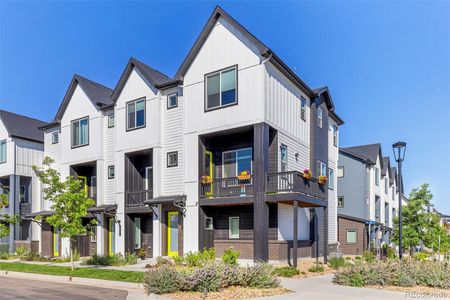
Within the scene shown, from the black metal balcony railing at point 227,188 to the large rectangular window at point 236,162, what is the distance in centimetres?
90

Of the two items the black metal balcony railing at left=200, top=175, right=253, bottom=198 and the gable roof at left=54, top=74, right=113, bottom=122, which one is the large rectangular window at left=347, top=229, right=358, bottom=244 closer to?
the black metal balcony railing at left=200, top=175, right=253, bottom=198

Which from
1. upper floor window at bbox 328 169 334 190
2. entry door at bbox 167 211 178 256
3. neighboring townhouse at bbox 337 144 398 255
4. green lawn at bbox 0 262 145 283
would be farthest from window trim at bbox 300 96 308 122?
neighboring townhouse at bbox 337 144 398 255

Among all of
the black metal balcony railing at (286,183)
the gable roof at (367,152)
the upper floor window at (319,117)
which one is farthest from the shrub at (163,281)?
the gable roof at (367,152)

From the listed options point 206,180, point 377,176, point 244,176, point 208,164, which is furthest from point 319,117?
point 377,176

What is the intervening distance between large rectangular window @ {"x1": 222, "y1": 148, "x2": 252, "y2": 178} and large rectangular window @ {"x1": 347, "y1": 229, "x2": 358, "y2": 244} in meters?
16.0

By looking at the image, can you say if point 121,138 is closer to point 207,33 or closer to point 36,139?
point 207,33

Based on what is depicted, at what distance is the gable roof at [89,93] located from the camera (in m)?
25.2

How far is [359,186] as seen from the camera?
34.2 meters

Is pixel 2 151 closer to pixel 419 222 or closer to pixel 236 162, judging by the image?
pixel 236 162

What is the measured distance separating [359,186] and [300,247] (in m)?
16.8

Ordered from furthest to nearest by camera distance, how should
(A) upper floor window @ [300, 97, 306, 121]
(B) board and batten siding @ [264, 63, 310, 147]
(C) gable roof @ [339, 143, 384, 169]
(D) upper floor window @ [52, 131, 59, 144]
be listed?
(C) gable roof @ [339, 143, 384, 169], (D) upper floor window @ [52, 131, 59, 144], (A) upper floor window @ [300, 97, 306, 121], (B) board and batten siding @ [264, 63, 310, 147]

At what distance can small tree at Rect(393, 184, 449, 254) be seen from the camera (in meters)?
27.9

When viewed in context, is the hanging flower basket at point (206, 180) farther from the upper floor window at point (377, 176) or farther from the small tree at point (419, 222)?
the upper floor window at point (377, 176)

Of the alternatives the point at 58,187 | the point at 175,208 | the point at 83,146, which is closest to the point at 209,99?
the point at 175,208
